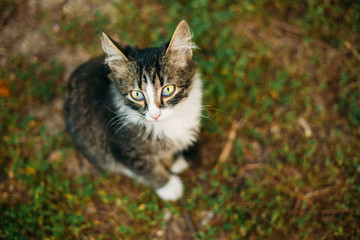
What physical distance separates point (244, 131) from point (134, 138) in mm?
1278

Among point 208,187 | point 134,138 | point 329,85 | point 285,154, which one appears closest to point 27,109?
point 134,138

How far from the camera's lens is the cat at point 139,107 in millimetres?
1728

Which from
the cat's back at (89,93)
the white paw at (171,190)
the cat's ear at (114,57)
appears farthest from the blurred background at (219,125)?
the cat's ear at (114,57)

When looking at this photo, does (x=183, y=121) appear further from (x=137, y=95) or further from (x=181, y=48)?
(x=181, y=48)

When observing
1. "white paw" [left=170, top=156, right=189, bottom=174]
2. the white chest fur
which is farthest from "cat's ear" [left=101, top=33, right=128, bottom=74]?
"white paw" [left=170, top=156, right=189, bottom=174]

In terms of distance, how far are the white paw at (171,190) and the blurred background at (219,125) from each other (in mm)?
87

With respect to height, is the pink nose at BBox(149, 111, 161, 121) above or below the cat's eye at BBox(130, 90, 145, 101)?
below

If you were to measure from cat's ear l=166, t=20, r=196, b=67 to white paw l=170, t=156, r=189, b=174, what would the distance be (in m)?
1.15

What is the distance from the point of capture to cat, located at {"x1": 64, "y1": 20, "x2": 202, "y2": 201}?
5.67 ft

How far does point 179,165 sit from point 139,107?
1.04 metres

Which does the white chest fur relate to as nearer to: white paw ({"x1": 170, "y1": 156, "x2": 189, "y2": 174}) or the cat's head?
the cat's head

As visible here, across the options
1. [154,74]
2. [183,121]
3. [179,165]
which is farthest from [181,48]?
[179,165]

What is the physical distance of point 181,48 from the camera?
5.79 feet

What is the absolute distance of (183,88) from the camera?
183 cm
